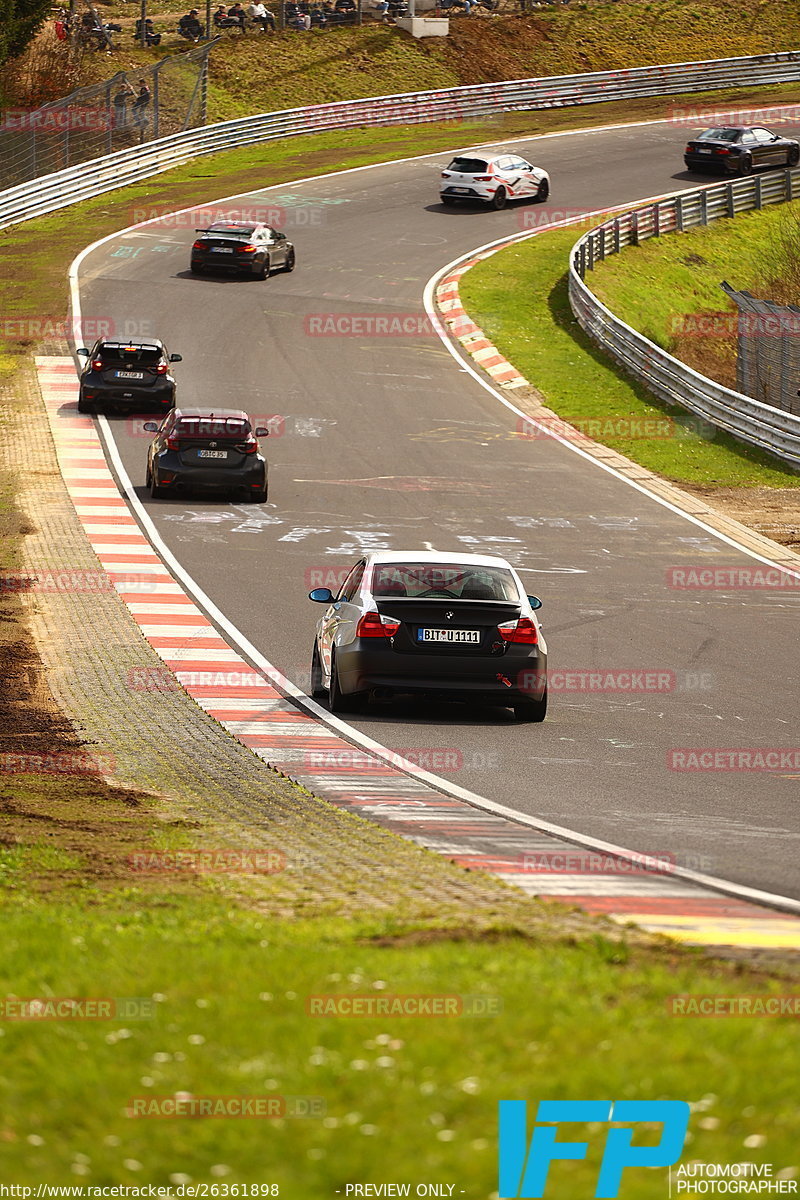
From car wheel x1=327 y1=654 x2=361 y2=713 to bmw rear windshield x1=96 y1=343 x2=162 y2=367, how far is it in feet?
60.9

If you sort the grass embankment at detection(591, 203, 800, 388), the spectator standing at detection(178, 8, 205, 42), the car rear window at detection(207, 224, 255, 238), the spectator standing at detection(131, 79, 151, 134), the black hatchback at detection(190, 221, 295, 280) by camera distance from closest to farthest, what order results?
the grass embankment at detection(591, 203, 800, 388)
the black hatchback at detection(190, 221, 295, 280)
the car rear window at detection(207, 224, 255, 238)
the spectator standing at detection(131, 79, 151, 134)
the spectator standing at detection(178, 8, 205, 42)

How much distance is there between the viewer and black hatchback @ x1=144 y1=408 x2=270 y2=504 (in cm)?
2567

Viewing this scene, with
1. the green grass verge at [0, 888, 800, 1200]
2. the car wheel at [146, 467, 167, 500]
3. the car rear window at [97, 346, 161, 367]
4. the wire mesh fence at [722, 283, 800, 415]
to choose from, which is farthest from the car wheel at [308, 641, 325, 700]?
the wire mesh fence at [722, 283, 800, 415]

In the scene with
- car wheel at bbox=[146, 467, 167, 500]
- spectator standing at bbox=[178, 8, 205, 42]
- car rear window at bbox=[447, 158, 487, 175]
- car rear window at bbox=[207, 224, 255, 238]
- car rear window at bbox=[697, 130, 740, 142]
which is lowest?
car wheel at bbox=[146, 467, 167, 500]

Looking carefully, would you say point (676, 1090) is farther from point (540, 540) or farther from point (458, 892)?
point (540, 540)

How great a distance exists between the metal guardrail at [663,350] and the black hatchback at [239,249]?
8335 mm

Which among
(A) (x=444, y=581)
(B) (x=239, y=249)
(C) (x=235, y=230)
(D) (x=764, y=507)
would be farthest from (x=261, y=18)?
(A) (x=444, y=581)

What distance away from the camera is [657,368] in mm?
35750

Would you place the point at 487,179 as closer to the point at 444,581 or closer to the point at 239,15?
the point at 239,15

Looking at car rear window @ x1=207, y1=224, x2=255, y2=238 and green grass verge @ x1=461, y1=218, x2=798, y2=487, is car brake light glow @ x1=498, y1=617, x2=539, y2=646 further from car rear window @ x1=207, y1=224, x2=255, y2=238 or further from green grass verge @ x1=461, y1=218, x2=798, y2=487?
car rear window @ x1=207, y1=224, x2=255, y2=238

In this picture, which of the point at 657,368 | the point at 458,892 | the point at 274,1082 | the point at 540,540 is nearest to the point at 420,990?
the point at 274,1082

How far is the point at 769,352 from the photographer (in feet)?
113

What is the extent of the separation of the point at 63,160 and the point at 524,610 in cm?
4227

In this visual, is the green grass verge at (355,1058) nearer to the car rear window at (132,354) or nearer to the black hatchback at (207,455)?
the black hatchback at (207,455)
